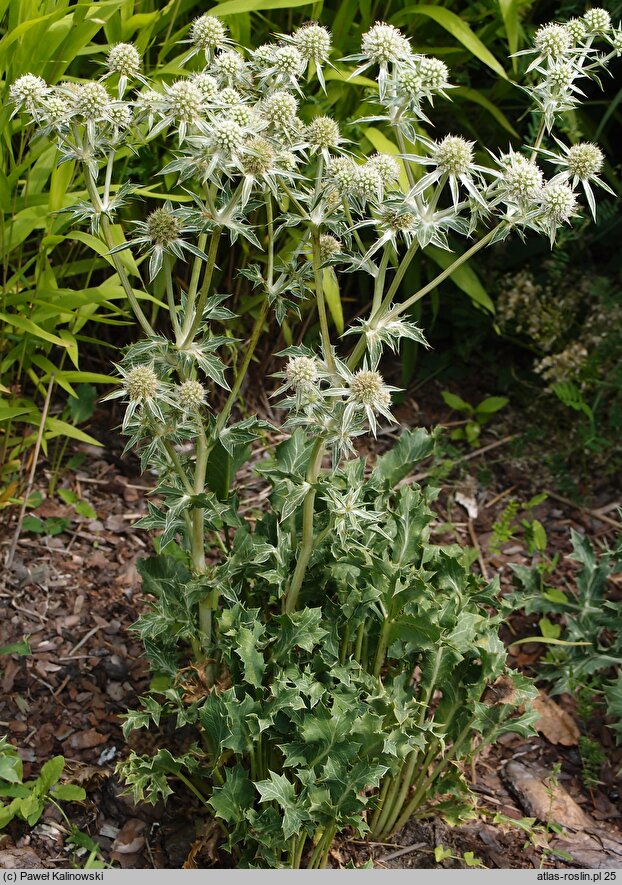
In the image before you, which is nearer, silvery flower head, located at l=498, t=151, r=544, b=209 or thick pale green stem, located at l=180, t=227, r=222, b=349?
silvery flower head, located at l=498, t=151, r=544, b=209

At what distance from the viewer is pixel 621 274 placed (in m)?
3.44

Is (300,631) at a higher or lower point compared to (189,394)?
lower

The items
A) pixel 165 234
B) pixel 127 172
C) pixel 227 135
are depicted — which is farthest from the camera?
pixel 127 172

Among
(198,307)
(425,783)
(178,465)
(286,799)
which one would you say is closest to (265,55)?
(198,307)

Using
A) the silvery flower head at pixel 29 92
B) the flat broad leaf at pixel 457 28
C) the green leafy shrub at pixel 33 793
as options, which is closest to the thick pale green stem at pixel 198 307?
the silvery flower head at pixel 29 92

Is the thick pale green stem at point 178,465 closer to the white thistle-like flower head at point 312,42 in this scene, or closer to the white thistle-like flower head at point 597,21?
the white thistle-like flower head at point 312,42

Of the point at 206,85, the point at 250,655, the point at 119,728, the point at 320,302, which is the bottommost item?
the point at 119,728

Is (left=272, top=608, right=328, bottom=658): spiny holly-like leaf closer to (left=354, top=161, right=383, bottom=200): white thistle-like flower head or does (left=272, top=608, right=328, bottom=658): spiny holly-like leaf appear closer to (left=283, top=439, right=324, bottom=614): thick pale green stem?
(left=283, top=439, right=324, bottom=614): thick pale green stem

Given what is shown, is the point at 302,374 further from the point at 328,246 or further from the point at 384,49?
the point at 384,49

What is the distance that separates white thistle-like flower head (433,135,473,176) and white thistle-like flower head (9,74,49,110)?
77 cm

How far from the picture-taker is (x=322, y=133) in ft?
5.74

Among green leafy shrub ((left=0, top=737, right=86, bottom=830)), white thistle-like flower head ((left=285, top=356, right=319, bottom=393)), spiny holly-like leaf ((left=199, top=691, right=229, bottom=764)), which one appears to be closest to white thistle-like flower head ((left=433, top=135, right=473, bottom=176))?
white thistle-like flower head ((left=285, top=356, right=319, bottom=393))

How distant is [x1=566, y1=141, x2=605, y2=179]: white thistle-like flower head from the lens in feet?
5.78

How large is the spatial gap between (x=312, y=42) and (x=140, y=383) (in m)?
0.74
